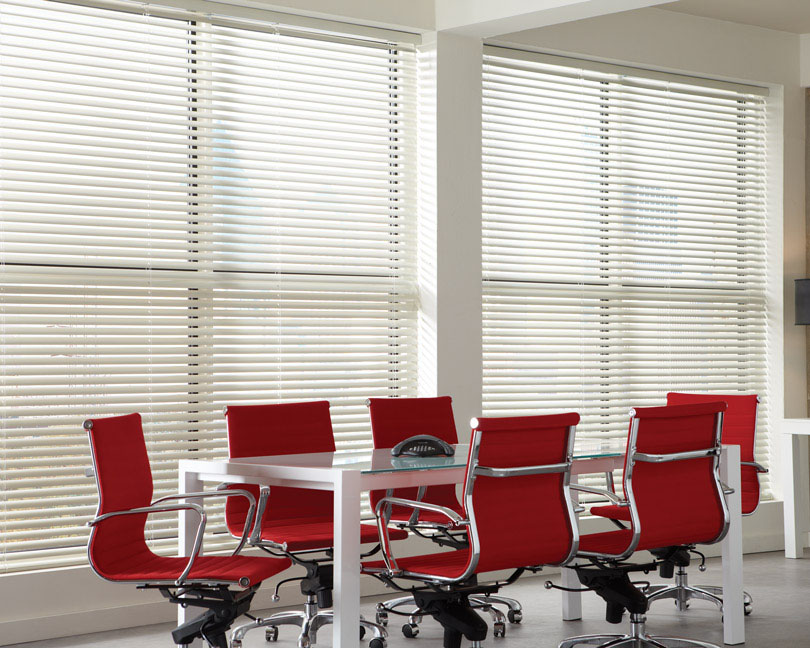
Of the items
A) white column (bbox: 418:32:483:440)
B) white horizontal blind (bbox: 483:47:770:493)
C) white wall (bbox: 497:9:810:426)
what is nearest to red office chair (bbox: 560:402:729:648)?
white column (bbox: 418:32:483:440)

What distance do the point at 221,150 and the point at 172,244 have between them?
59 cm

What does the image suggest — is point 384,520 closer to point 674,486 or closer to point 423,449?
point 423,449

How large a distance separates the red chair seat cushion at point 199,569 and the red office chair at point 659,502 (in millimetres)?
1283

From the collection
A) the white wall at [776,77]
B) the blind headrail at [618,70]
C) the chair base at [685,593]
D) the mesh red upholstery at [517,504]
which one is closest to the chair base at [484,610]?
the chair base at [685,593]

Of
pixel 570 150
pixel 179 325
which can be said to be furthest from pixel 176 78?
pixel 570 150

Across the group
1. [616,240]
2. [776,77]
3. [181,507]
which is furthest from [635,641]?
[776,77]

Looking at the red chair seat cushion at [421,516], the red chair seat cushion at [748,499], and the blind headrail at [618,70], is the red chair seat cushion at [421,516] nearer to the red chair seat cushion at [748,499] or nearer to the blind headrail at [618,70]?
the red chair seat cushion at [748,499]

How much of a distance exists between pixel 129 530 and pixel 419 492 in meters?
1.58

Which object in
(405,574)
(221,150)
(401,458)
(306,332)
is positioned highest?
(221,150)

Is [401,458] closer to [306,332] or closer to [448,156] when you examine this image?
[306,332]

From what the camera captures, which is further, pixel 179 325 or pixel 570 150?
pixel 570 150

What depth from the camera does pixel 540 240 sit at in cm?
713

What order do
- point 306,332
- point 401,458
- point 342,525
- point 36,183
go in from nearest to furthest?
1. point 342,525
2. point 401,458
3. point 36,183
4. point 306,332

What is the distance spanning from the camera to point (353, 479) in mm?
4008
